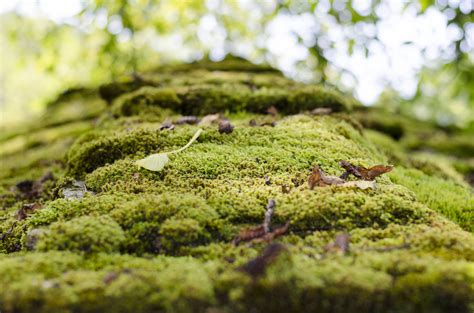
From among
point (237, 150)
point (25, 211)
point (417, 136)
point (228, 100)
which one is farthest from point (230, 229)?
point (417, 136)

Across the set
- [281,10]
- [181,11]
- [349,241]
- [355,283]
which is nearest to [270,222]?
[349,241]

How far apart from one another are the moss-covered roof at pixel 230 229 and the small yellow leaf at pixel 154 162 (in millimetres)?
43

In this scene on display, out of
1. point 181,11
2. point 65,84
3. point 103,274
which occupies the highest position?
point 181,11

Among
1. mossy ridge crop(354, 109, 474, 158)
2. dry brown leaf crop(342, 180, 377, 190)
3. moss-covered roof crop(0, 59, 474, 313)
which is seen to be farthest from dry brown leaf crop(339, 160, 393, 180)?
mossy ridge crop(354, 109, 474, 158)

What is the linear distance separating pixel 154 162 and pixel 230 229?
2.49 ft

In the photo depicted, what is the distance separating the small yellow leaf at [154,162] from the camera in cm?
244

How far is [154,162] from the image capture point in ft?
8.11

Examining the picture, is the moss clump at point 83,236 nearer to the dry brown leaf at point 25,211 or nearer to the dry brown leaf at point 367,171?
the dry brown leaf at point 25,211

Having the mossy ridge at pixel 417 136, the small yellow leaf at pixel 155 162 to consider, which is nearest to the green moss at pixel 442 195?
the small yellow leaf at pixel 155 162

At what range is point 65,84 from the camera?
10.8 metres

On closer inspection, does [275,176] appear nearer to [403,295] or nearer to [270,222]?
[270,222]

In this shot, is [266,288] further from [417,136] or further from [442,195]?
[417,136]

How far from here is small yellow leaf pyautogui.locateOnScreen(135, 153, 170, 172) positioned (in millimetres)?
2439

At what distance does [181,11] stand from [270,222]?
303 inches
